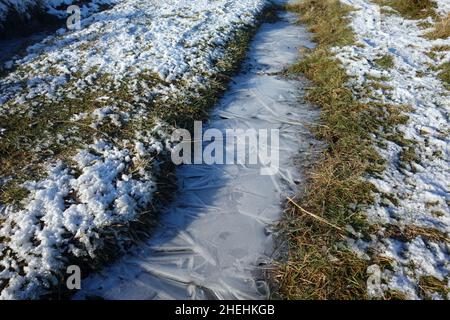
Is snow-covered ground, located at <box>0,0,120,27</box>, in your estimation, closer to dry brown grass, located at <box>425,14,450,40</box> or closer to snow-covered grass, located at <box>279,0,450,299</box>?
snow-covered grass, located at <box>279,0,450,299</box>

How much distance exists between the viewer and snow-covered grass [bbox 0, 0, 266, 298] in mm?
3525

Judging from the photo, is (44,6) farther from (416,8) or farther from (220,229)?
(416,8)

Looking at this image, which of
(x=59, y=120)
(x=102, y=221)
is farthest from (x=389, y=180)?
(x=59, y=120)

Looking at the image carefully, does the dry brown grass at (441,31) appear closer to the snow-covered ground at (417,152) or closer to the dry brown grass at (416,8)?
the snow-covered ground at (417,152)

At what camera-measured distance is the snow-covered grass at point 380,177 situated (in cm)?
340

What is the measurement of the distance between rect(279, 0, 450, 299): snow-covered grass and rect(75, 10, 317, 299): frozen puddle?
336 mm

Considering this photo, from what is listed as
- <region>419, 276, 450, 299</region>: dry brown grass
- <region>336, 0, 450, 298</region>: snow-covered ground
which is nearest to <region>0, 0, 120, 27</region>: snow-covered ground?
<region>336, 0, 450, 298</region>: snow-covered ground

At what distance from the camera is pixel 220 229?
4.02 meters

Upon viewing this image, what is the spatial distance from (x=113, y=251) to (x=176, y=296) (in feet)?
2.70

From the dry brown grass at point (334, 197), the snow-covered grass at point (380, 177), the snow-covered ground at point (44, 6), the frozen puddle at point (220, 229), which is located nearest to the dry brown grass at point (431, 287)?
the snow-covered grass at point (380, 177)

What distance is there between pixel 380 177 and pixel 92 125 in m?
3.93

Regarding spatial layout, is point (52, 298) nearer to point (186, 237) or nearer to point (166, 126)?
point (186, 237)

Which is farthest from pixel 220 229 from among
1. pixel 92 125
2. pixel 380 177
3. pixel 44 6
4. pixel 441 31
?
pixel 44 6

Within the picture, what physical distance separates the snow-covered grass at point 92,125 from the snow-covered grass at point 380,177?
194 cm
